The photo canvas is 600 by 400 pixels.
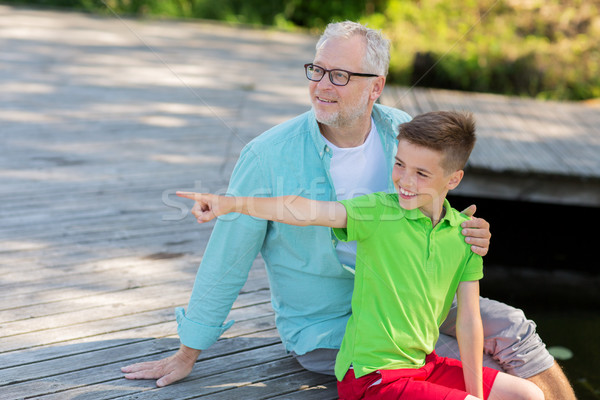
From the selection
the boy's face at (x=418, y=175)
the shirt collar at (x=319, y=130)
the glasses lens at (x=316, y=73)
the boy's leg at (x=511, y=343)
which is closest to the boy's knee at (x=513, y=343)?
the boy's leg at (x=511, y=343)

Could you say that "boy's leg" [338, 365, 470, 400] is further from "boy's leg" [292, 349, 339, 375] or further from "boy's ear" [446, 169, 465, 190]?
"boy's ear" [446, 169, 465, 190]

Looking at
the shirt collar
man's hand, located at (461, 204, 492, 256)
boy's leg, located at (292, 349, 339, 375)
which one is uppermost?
the shirt collar

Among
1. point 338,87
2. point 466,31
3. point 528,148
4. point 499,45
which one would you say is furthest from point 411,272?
point 466,31

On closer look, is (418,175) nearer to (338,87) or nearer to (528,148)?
(338,87)

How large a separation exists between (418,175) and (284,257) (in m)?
0.59

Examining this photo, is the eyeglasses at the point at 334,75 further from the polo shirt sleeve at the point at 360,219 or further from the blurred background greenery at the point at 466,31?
the blurred background greenery at the point at 466,31

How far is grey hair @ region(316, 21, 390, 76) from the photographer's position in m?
2.18

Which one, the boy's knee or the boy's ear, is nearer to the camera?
the boy's ear

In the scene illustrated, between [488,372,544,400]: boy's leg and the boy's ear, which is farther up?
the boy's ear

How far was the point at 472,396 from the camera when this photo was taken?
1839 millimetres

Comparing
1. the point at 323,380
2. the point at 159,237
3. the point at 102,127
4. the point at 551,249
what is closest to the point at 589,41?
the point at 551,249

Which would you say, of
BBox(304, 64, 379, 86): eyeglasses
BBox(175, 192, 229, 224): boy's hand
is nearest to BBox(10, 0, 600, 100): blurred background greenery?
BBox(304, 64, 379, 86): eyeglasses

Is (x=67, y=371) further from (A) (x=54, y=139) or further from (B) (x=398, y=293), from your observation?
(A) (x=54, y=139)

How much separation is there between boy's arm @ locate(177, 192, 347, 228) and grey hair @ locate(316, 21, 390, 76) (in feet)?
1.95
